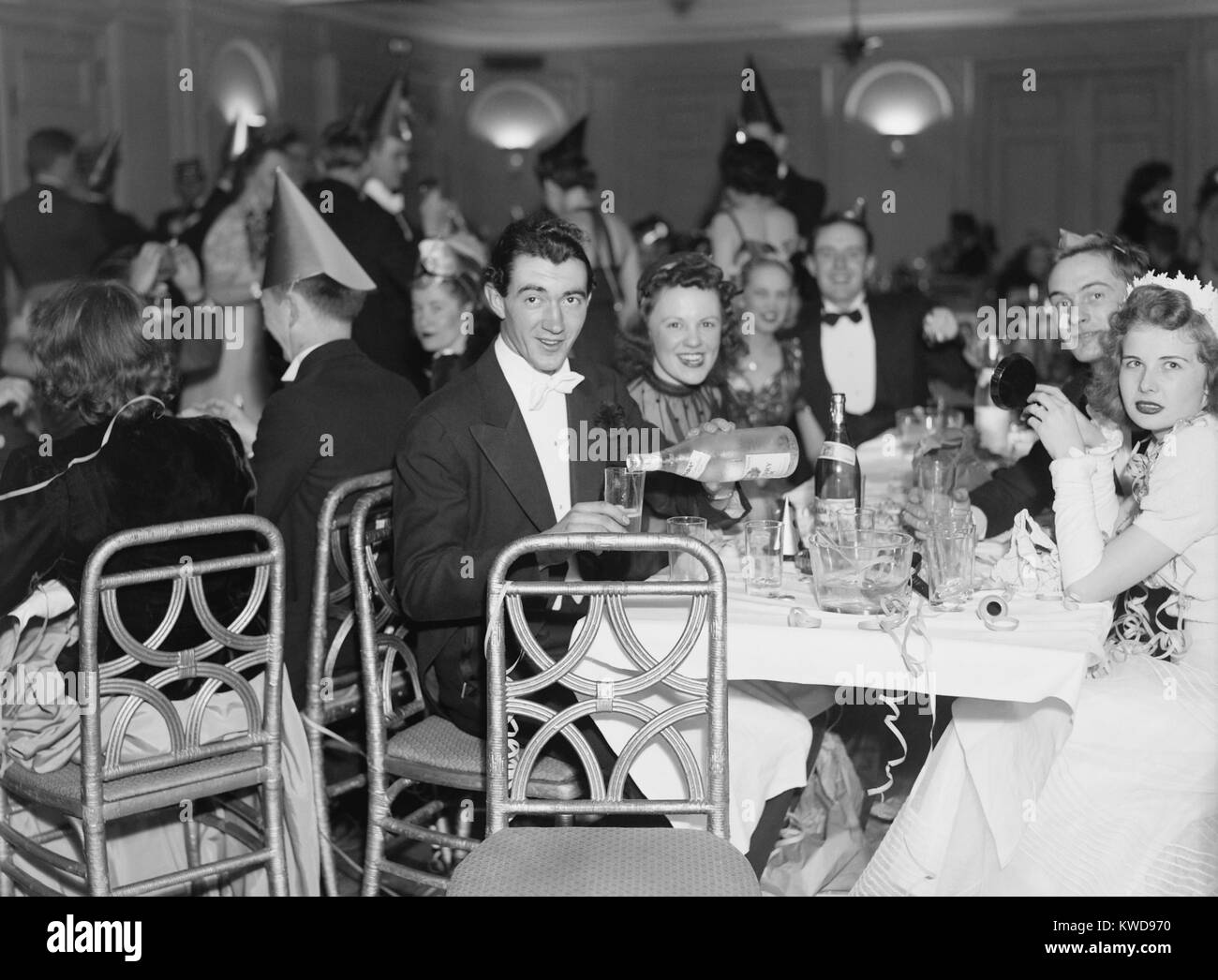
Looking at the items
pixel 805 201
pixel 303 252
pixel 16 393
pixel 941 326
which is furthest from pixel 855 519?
pixel 805 201

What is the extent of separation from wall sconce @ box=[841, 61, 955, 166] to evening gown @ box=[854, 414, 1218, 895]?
824 cm

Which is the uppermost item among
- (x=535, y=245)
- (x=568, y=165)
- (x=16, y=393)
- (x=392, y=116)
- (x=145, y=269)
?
(x=392, y=116)

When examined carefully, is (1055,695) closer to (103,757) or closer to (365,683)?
(365,683)

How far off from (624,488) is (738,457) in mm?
356

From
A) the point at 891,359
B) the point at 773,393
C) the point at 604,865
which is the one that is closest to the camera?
the point at 604,865

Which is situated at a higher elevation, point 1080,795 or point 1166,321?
point 1166,321

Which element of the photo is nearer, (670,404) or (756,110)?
(670,404)

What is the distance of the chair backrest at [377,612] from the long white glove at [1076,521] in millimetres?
1245

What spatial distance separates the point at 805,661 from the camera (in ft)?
7.32

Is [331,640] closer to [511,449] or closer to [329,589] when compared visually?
[329,589]

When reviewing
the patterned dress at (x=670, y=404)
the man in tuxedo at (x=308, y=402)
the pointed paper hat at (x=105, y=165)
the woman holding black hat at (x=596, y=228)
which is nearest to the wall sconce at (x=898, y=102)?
the woman holding black hat at (x=596, y=228)

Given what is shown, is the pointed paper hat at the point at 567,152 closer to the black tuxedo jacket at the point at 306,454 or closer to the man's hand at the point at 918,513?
the black tuxedo jacket at the point at 306,454

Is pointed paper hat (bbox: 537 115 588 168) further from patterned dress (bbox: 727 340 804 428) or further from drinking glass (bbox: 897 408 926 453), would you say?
drinking glass (bbox: 897 408 926 453)
